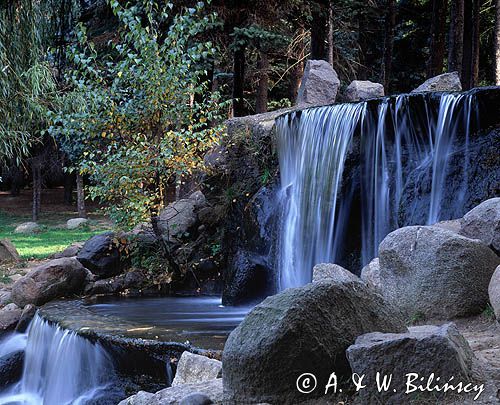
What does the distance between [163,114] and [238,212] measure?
2.31 m

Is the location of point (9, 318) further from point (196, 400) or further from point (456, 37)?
→ point (456, 37)

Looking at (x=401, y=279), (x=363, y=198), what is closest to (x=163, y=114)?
(x=363, y=198)

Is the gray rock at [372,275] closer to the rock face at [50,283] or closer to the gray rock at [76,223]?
the rock face at [50,283]

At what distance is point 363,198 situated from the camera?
31.1 ft

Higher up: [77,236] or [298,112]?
[298,112]

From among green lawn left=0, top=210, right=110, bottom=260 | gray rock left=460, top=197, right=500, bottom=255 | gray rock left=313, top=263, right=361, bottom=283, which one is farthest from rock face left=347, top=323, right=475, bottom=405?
green lawn left=0, top=210, right=110, bottom=260

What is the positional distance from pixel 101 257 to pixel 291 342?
9433mm

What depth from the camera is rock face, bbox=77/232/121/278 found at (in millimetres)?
12344

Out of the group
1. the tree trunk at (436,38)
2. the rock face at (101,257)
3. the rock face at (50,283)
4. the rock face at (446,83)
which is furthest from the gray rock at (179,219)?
the tree trunk at (436,38)

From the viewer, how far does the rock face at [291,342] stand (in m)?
3.56

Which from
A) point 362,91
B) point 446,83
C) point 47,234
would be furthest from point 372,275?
point 47,234

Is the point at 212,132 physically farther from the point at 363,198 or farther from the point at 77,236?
the point at 77,236

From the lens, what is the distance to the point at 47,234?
845 inches

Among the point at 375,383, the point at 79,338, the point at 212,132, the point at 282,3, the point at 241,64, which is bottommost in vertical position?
the point at 79,338
